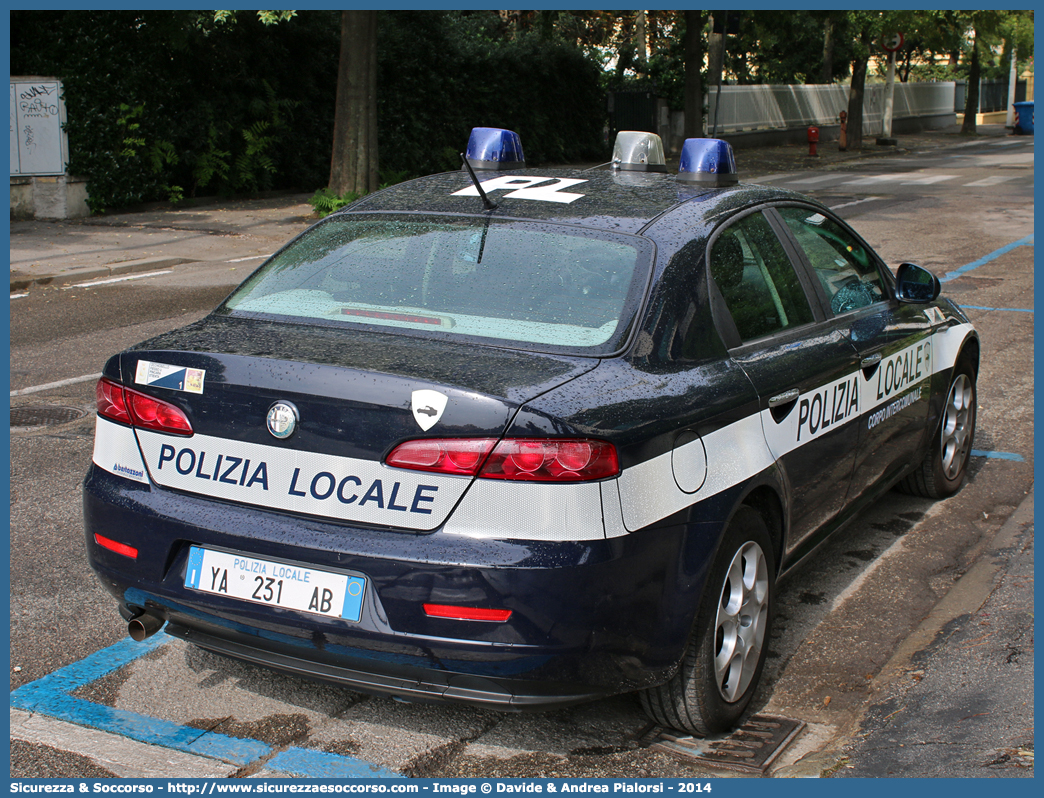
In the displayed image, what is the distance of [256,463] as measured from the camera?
2961 millimetres

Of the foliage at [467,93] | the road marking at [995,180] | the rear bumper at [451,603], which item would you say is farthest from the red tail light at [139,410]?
the road marking at [995,180]

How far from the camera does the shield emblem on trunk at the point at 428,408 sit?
2764 mm

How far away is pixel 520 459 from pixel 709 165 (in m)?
1.95

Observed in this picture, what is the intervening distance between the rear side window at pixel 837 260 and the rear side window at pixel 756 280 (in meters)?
0.24

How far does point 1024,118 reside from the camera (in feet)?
157

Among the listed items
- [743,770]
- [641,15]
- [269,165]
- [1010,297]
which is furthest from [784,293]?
[641,15]

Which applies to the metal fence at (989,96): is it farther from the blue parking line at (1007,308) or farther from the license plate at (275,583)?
the license plate at (275,583)

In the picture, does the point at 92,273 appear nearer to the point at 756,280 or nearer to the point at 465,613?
the point at 756,280

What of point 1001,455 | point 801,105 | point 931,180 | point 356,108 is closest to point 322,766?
point 1001,455

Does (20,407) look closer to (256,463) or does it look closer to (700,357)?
(256,463)

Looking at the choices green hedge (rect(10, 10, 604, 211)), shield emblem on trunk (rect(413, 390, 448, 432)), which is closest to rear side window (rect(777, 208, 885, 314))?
shield emblem on trunk (rect(413, 390, 448, 432))

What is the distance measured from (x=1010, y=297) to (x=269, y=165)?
13.7 m

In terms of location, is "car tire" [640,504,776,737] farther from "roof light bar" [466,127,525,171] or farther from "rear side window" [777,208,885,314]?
"roof light bar" [466,127,525,171]

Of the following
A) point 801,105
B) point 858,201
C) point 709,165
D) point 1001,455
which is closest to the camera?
point 709,165
